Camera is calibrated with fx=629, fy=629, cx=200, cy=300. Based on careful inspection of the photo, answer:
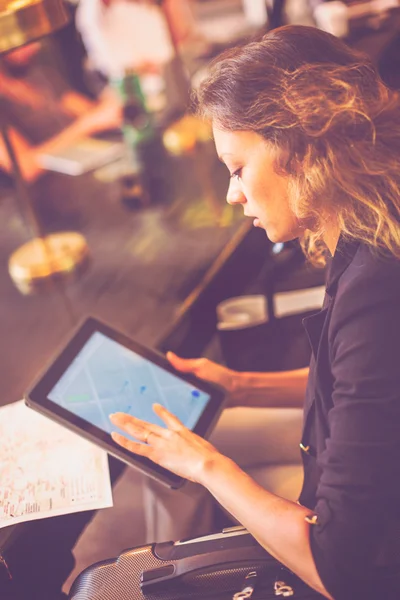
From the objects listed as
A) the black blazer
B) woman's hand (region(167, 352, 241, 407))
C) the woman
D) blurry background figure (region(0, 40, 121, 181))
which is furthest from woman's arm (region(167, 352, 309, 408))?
blurry background figure (region(0, 40, 121, 181))

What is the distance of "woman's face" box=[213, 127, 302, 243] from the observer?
0.93 meters

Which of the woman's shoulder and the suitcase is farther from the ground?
the woman's shoulder

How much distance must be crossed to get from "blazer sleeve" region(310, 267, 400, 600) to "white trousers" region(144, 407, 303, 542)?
0.48 m

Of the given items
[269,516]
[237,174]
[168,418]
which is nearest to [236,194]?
[237,174]

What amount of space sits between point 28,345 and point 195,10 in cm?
312

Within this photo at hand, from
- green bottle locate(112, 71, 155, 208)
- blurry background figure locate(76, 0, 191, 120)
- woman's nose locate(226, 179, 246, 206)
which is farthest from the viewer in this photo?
blurry background figure locate(76, 0, 191, 120)

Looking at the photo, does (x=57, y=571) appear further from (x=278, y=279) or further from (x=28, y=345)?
(x=278, y=279)

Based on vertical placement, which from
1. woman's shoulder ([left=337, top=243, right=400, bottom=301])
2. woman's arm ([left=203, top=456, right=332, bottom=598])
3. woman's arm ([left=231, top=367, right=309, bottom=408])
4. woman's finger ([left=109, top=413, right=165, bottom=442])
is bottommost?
woman's arm ([left=231, top=367, right=309, bottom=408])

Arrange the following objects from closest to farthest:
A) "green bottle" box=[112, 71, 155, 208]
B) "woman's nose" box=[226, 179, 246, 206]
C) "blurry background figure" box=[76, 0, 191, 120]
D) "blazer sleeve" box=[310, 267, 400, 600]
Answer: "blazer sleeve" box=[310, 267, 400, 600] → "woman's nose" box=[226, 179, 246, 206] → "green bottle" box=[112, 71, 155, 208] → "blurry background figure" box=[76, 0, 191, 120]

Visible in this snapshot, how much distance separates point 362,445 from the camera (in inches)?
32.2

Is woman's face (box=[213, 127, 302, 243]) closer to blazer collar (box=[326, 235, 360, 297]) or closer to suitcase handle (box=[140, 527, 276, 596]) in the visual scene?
blazer collar (box=[326, 235, 360, 297])

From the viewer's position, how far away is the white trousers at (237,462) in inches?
53.5

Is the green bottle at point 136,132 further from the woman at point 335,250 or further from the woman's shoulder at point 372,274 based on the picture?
the woman's shoulder at point 372,274

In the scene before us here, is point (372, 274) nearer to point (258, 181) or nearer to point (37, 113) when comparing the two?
point (258, 181)
